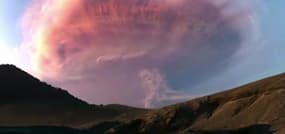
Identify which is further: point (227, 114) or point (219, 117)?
point (219, 117)

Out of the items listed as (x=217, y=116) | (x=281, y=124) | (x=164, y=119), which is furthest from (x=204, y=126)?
(x=281, y=124)

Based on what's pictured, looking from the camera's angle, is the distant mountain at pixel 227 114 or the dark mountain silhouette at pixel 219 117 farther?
the distant mountain at pixel 227 114

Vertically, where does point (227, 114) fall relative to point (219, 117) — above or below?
above

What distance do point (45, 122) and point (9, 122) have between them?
11734 millimetres

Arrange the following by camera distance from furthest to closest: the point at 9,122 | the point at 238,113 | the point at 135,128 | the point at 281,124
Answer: the point at 9,122 → the point at 135,128 → the point at 238,113 → the point at 281,124

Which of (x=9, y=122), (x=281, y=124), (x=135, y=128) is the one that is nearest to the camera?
(x=281, y=124)

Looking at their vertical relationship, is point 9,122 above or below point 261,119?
above

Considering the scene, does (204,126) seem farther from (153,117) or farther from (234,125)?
(153,117)

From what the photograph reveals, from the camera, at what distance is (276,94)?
126688 millimetres

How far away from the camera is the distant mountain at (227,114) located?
117 meters

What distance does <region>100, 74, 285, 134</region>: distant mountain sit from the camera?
116875mm

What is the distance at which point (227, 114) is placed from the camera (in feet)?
438

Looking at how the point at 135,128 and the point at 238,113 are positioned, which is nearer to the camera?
the point at 238,113

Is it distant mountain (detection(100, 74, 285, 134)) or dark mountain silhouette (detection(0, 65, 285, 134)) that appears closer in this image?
dark mountain silhouette (detection(0, 65, 285, 134))
